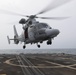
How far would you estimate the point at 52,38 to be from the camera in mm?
28484

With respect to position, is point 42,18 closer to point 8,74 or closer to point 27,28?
point 27,28

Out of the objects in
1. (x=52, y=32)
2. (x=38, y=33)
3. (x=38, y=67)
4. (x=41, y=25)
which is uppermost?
(x=41, y=25)

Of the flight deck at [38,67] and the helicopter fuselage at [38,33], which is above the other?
the helicopter fuselage at [38,33]

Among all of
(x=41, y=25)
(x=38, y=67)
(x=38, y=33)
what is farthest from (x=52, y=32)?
(x=38, y=67)

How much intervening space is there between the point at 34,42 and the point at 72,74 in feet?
26.6

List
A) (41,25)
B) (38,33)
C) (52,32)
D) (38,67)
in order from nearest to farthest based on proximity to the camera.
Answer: (52,32) → (38,33) → (41,25) → (38,67)

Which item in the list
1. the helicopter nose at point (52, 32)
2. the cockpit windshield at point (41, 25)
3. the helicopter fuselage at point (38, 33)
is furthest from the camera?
the cockpit windshield at point (41, 25)

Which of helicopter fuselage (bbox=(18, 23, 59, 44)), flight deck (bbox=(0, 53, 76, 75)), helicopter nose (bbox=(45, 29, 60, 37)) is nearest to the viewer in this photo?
helicopter nose (bbox=(45, 29, 60, 37))

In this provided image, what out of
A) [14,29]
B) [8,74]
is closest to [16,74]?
[8,74]

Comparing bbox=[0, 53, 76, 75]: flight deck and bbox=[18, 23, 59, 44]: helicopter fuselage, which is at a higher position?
bbox=[18, 23, 59, 44]: helicopter fuselage

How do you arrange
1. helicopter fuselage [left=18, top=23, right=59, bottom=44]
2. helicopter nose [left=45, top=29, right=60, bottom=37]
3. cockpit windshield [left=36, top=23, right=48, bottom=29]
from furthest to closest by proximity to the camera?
cockpit windshield [left=36, top=23, right=48, bottom=29] < helicopter fuselage [left=18, top=23, right=59, bottom=44] < helicopter nose [left=45, top=29, right=60, bottom=37]

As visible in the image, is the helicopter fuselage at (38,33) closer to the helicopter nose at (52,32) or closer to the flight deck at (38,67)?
the helicopter nose at (52,32)

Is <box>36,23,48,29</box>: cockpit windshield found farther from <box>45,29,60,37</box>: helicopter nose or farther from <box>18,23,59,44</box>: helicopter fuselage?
<box>45,29,60,37</box>: helicopter nose

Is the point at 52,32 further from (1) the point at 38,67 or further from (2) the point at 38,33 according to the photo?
(1) the point at 38,67
